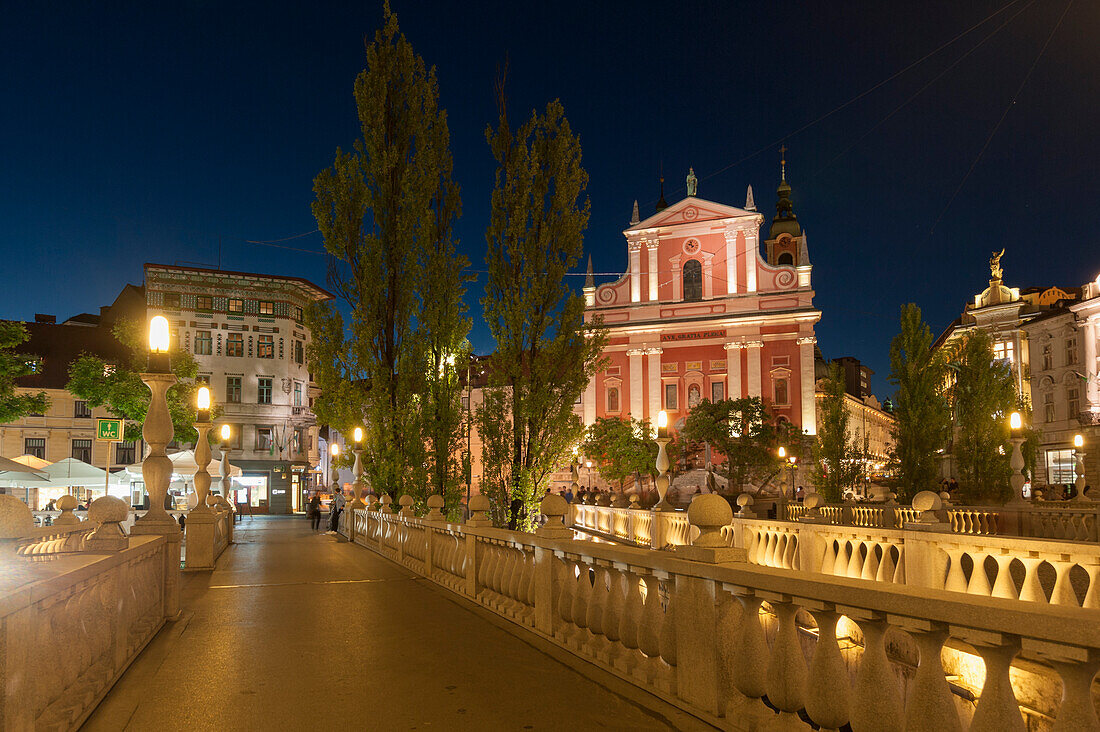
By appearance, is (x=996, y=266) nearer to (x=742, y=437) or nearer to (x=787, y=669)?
(x=742, y=437)

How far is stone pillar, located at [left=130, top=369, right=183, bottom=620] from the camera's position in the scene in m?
9.08

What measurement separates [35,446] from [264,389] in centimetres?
1275

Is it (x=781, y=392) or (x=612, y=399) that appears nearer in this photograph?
(x=781, y=392)

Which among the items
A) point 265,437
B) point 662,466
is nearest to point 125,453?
point 265,437

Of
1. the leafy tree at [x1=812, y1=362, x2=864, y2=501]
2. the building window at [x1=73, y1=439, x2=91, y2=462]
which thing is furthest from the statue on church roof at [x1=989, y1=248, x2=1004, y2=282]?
the building window at [x1=73, y1=439, x2=91, y2=462]

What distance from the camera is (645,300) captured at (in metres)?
57.8

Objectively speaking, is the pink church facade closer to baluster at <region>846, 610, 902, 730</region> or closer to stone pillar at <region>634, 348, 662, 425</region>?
stone pillar at <region>634, 348, 662, 425</region>

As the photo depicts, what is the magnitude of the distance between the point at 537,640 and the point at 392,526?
1079 centimetres

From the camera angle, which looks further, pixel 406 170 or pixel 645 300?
pixel 645 300

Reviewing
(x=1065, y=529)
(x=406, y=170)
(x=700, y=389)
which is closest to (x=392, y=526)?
(x=406, y=170)

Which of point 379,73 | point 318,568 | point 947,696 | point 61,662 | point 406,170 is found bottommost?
point 318,568

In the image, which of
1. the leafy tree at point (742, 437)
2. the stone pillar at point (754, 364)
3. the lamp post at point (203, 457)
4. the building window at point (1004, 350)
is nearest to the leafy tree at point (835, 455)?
the leafy tree at point (742, 437)

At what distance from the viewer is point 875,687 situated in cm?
347

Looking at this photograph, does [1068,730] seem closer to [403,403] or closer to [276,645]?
[276,645]
